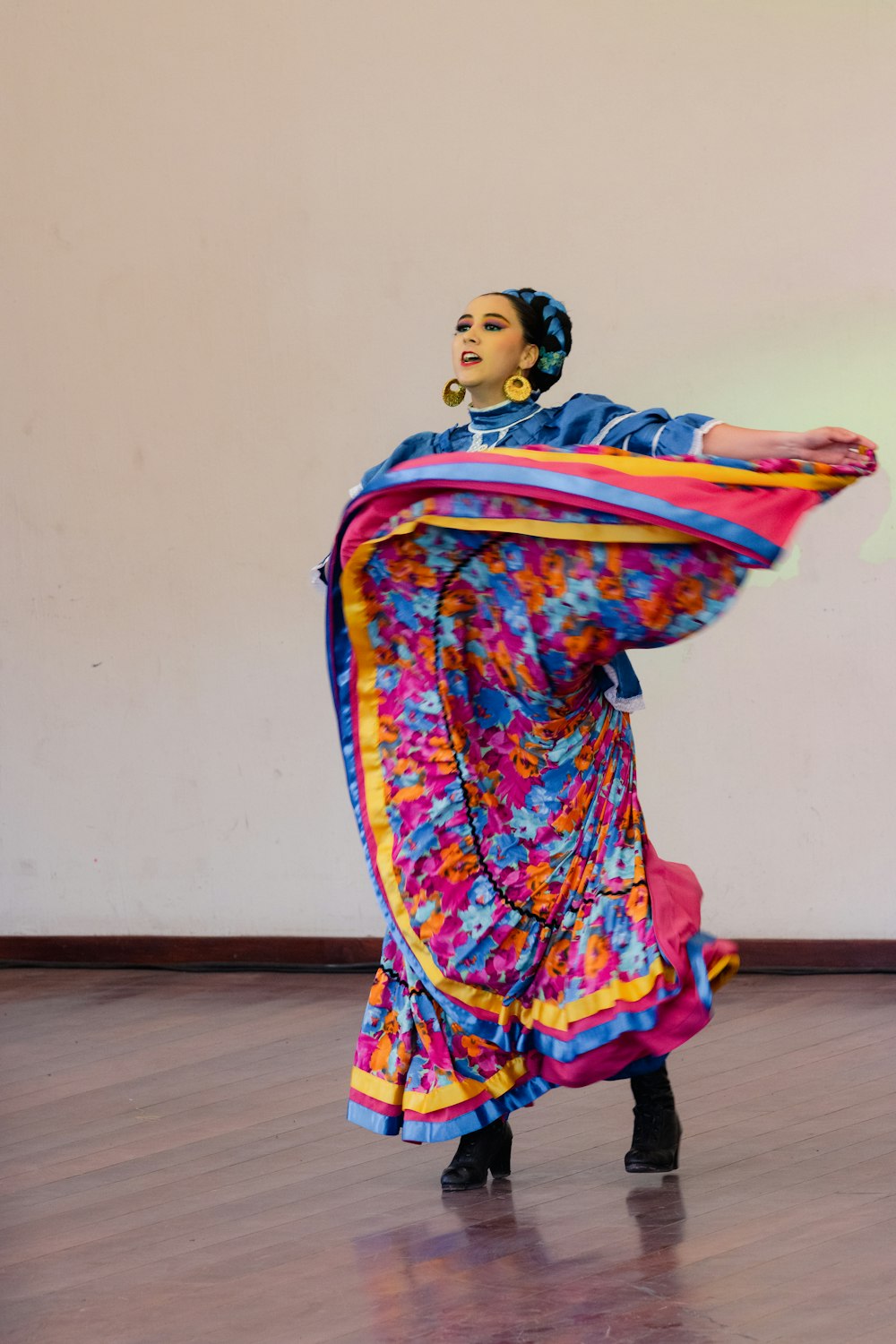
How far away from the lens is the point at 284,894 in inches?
183

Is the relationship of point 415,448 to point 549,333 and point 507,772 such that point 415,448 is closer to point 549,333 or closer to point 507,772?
point 549,333

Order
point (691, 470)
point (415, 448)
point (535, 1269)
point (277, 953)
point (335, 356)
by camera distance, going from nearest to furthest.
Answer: point (535, 1269)
point (691, 470)
point (415, 448)
point (335, 356)
point (277, 953)

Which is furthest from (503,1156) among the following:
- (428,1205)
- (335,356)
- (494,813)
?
(335,356)

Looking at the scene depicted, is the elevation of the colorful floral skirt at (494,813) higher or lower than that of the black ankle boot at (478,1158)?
higher

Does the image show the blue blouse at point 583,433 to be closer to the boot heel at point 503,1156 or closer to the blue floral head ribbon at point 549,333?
the blue floral head ribbon at point 549,333

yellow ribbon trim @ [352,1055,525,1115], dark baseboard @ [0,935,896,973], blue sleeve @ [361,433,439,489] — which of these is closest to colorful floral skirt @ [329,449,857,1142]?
yellow ribbon trim @ [352,1055,525,1115]

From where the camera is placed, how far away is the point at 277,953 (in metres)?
4.62

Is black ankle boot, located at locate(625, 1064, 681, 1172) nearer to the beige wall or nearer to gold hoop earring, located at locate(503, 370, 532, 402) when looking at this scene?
gold hoop earring, located at locate(503, 370, 532, 402)

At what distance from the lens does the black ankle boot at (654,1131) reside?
2670mm

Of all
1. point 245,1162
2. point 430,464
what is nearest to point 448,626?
point 430,464

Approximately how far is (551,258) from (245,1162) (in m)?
2.38

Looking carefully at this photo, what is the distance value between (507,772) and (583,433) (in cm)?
53

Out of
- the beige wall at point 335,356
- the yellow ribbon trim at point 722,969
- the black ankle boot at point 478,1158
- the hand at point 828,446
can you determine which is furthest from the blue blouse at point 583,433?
the beige wall at point 335,356

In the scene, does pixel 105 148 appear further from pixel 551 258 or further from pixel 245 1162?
pixel 245 1162
